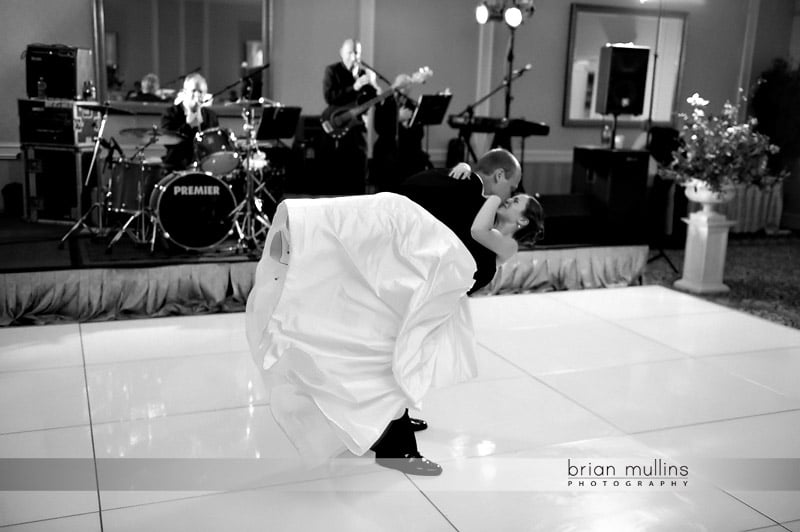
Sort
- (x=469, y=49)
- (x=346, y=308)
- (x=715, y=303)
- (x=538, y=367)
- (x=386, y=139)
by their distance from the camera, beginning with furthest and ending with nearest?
(x=469, y=49), (x=386, y=139), (x=715, y=303), (x=538, y=367), (x=346, y=308)

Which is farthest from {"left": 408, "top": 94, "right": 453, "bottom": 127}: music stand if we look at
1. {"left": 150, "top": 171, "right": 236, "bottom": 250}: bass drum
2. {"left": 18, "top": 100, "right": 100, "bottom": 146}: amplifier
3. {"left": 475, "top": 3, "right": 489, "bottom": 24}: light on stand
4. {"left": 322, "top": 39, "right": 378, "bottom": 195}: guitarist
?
{"left": 18, "top": 100, "right": 100, "bottom": 146}: amplifier

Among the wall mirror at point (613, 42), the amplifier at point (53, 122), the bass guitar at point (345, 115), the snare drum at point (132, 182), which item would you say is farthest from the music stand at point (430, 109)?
the amplifier at point (53, 122)

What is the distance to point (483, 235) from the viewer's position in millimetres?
2809

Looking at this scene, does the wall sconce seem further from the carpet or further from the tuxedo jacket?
the tuxedo jacket

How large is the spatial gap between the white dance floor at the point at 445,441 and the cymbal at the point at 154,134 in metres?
1.43

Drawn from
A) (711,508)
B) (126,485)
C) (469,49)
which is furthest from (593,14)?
(126,485)

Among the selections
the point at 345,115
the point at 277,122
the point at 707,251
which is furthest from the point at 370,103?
the point at 707,251

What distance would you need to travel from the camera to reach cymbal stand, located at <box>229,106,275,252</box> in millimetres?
5668

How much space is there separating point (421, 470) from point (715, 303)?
376 centimetres

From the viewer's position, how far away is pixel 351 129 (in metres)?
6.91

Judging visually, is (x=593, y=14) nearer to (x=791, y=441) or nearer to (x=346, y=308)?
(x=791, y=441)

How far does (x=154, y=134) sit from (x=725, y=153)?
4.20 m

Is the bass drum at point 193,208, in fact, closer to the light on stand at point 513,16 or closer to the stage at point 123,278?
the stage at point 123,278

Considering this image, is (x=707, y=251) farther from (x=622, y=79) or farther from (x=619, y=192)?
(x=622, y=79)
